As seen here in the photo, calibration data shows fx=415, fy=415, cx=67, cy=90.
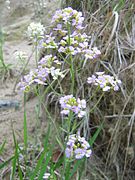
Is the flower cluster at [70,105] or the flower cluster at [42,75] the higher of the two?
the flower cluster at [42,75]

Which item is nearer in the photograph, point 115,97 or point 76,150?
point 76,150

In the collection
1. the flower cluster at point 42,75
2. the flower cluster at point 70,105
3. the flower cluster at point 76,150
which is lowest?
the flower cluster at point 76,150

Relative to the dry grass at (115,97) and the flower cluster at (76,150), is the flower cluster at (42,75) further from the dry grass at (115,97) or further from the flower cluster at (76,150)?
the dry grass at (115,97)

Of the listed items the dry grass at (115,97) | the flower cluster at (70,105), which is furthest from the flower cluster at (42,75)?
the dry grass at (115,97)

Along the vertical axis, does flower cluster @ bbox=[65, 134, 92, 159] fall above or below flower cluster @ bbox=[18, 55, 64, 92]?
below

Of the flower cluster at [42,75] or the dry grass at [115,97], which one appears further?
the dry grass at [115,97]

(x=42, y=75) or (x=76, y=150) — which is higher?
(x=42, y=75)

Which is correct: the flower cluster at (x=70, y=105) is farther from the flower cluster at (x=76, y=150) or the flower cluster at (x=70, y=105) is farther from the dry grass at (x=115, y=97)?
the dry grass at (x=115, y=97)

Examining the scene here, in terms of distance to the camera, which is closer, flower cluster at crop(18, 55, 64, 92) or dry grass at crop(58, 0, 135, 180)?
flower cluster at crop(18, 55, 64, 92)

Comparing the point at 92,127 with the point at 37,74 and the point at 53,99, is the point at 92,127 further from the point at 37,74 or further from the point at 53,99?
the point at 37,74

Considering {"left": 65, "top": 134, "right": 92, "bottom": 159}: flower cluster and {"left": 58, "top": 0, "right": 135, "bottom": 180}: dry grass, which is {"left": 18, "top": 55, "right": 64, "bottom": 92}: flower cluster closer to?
{"left": 65, "top": 134, "right": 92, "bottom": 159}: flower cluster

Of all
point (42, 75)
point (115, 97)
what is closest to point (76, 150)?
→ point (42, 75)

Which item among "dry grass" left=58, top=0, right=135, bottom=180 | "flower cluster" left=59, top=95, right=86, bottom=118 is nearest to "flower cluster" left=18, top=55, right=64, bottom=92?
"flower cluster" left=59, top=95, right=86, bottom=118

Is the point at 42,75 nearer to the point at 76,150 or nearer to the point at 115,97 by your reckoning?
the point at 76,150
